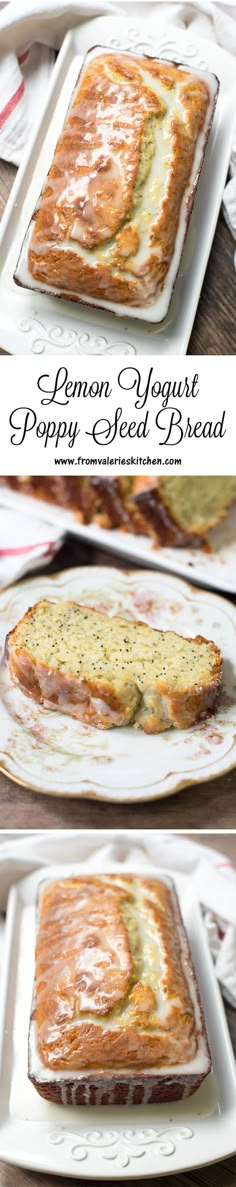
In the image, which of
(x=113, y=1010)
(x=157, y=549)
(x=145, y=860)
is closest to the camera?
(x=113, y=1010)

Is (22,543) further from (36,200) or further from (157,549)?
(36,200)

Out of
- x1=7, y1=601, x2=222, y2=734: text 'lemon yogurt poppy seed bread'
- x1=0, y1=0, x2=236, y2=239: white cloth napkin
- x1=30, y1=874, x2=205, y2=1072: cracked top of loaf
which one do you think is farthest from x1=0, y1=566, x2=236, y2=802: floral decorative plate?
x1=0, y1=0, x2=236, y2=239: white cloth napkin

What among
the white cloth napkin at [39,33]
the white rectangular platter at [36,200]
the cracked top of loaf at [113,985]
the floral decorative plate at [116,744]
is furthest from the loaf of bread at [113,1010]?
the white cloth napkin at [39,33]

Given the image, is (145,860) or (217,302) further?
(145,860)

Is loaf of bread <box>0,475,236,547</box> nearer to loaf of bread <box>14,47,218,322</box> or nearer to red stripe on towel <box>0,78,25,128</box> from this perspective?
loaf of bread <box>14,47,218,322</box>

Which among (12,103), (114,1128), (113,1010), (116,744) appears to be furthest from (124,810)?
(12,103)

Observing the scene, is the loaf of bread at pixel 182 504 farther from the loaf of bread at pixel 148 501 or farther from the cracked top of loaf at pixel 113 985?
the cracked top of loaf at pixel 113 985
